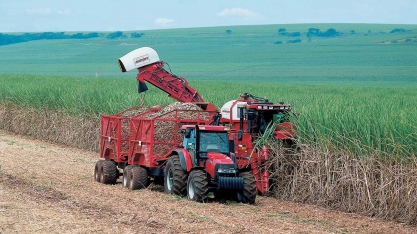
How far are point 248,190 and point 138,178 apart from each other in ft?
9.40

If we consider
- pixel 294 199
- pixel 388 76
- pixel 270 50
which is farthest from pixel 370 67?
pixel 294 199

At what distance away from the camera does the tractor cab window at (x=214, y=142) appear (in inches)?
559

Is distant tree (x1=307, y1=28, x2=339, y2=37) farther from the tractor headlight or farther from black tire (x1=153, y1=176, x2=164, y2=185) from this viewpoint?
the tractor headlight

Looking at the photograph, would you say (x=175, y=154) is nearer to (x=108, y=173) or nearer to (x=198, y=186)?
(x=198, y=186)

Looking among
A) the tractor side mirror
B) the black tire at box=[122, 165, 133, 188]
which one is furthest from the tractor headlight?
the black tire at box=[122, 165, 133, 188]

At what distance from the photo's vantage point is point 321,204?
14.1 meters

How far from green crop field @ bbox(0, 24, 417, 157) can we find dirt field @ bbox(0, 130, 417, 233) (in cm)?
168

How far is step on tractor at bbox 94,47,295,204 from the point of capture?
1375cm

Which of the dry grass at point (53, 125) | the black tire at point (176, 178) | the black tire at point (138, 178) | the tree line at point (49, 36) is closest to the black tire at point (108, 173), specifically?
the black tire at point (138, 178)

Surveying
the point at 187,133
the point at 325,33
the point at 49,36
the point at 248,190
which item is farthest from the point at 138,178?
the point at 49,36

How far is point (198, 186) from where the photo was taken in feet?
44.1

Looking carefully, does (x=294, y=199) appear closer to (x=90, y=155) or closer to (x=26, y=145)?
(x=90, y=155)

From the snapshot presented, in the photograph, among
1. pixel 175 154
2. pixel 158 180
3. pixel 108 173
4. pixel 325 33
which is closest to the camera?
pixel 175 154

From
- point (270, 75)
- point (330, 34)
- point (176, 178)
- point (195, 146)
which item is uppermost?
point (195, 146)
